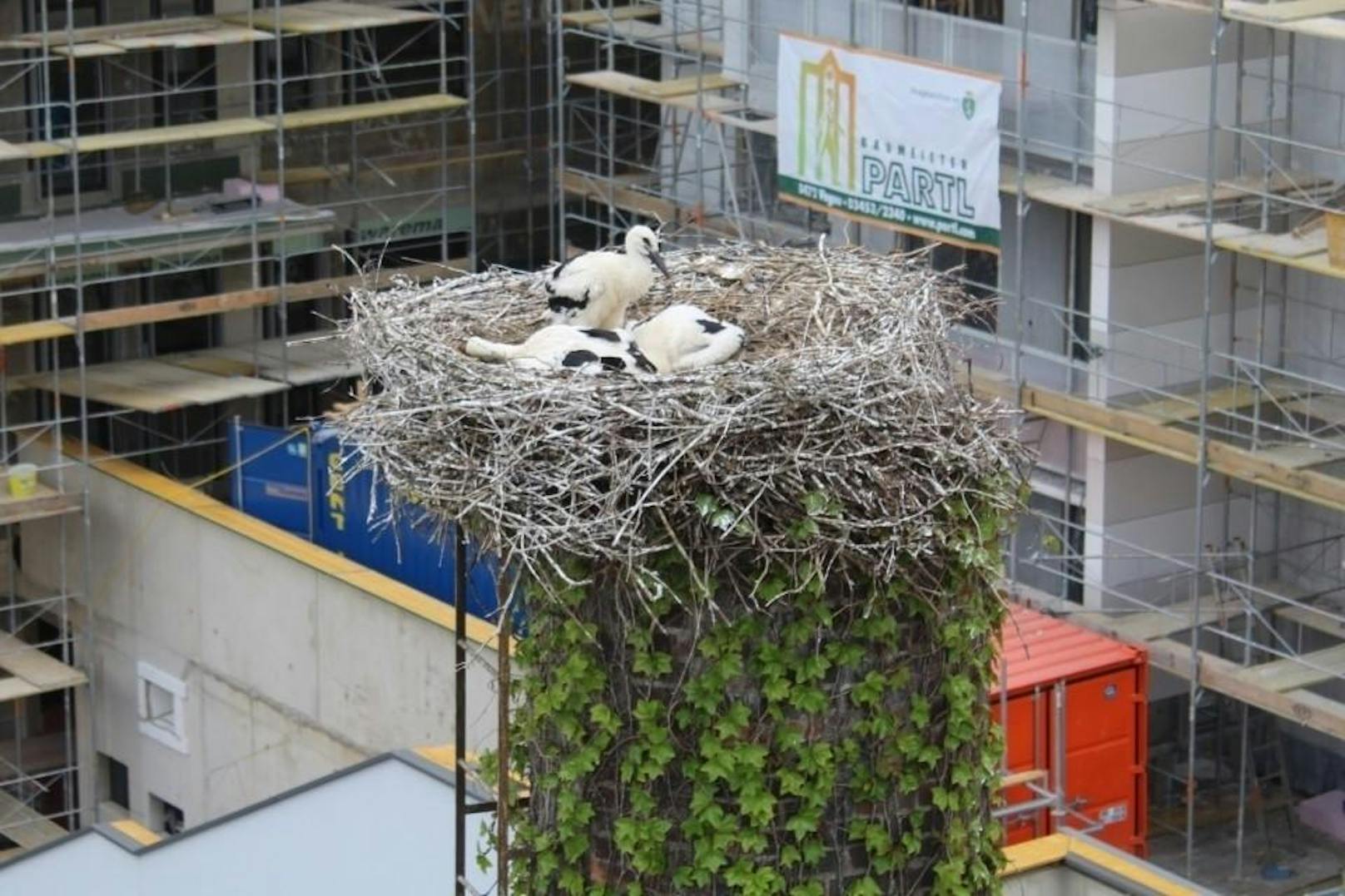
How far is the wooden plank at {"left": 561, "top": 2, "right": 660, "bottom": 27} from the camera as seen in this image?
3235cm

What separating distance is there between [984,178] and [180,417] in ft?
27.3

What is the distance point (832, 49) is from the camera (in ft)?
93.1

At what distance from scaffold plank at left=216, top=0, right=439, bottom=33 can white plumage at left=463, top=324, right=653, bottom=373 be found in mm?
16057

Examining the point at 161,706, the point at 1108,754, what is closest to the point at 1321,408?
the point at 1108,754

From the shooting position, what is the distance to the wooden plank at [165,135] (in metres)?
29.4

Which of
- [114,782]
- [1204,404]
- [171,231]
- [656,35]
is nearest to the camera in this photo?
Result: [1204,404]

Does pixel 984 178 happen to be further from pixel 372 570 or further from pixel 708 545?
pixel 708 545

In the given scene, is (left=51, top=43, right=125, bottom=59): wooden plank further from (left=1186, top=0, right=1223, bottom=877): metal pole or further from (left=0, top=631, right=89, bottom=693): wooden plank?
(left=1186, top=0, right=1223, bottom=877): metal pole

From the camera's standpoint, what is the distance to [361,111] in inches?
1242

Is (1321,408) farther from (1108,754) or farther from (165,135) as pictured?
(165,135)

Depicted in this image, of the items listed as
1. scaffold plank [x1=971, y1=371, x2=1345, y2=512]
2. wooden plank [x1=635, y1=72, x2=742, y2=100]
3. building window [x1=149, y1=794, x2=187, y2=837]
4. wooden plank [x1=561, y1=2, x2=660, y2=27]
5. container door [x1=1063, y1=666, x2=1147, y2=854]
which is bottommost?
building window [x1=149, y1=794, x2=187, y2=837]

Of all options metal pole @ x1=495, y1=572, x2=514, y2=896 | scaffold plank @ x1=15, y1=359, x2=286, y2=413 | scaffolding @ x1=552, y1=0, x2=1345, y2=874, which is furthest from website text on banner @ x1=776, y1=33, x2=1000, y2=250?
metal pole @ x1=495, y1=572, x2=514, y2=896

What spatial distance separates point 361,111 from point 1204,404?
9.30 m

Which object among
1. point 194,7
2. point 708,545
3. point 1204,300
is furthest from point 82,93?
point 708,545
